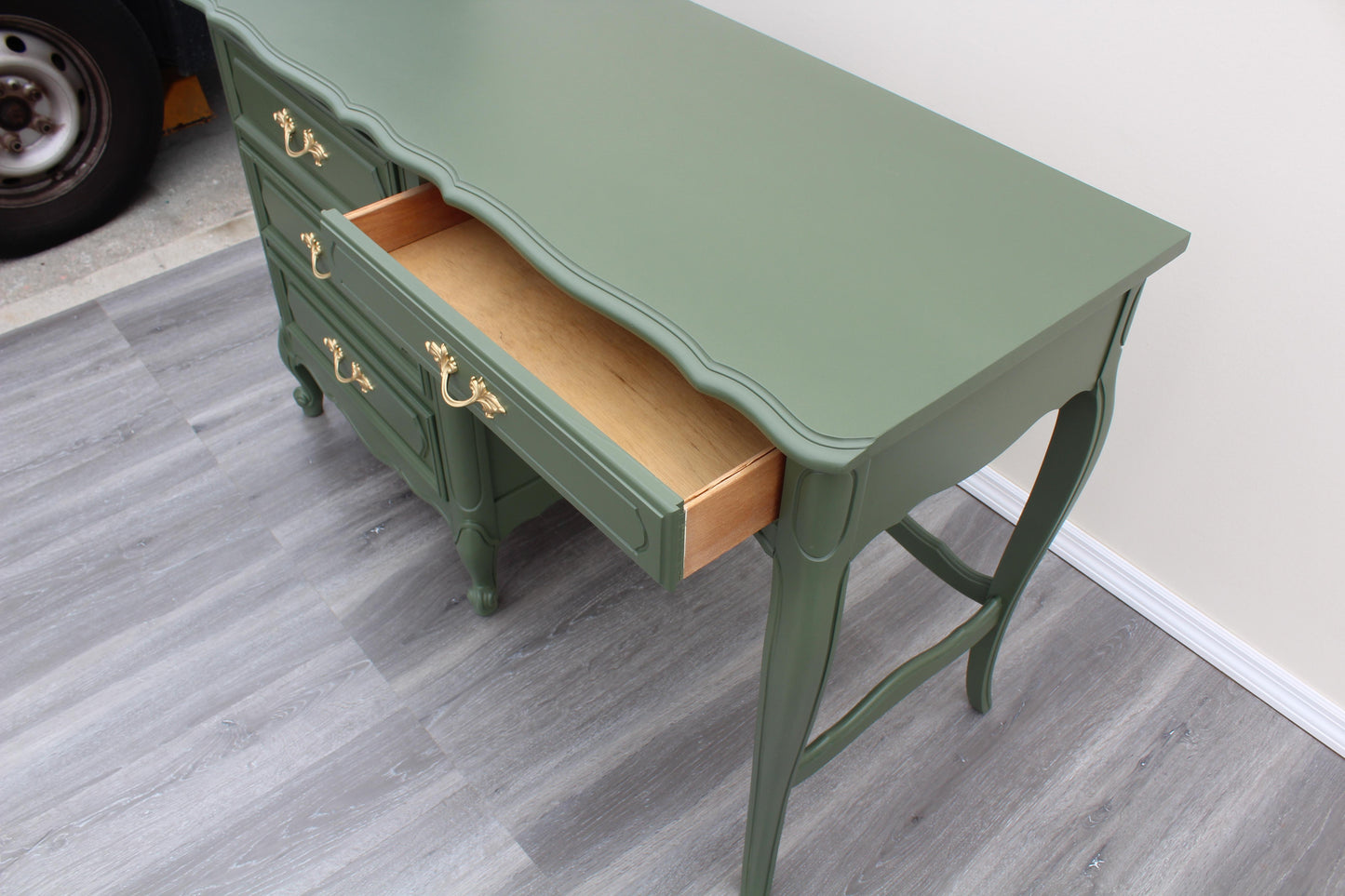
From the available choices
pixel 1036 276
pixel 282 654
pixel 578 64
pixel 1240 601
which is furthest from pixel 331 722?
pixel 1240 601

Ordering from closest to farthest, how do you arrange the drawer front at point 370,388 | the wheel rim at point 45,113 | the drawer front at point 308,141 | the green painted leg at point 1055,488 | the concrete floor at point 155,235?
the green painted leg at point 1055,488
the drawer front at point 308,141
the drawer front at point 370,388
the wheel rim at point 45,113
the concrete floor at point 155,235

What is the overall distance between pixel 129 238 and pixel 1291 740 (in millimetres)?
2628

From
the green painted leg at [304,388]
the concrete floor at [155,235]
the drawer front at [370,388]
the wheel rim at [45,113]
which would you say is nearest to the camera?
the drawer front at [370,388]

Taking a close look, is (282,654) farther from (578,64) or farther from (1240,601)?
(1240,601)

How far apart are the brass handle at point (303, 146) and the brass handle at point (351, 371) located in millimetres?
294

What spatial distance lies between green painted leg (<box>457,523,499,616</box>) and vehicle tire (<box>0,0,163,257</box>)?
1.48 m

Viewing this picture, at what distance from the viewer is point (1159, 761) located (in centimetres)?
158

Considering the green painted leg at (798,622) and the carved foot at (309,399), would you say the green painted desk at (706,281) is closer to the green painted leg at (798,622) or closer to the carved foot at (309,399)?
the green painted leg at (798,622)

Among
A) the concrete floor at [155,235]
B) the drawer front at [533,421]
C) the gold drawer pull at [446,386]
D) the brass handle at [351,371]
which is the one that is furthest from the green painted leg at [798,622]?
the concrete floor at [155,235]

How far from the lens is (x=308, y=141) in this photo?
1429 millimetres

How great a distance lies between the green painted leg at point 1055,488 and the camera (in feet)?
3.94

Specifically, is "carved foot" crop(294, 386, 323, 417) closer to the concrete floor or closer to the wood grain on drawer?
the concrete floor

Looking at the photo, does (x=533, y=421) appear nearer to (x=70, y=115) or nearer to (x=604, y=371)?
(x=604, y=371)

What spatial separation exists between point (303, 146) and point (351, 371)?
0.34 metres
